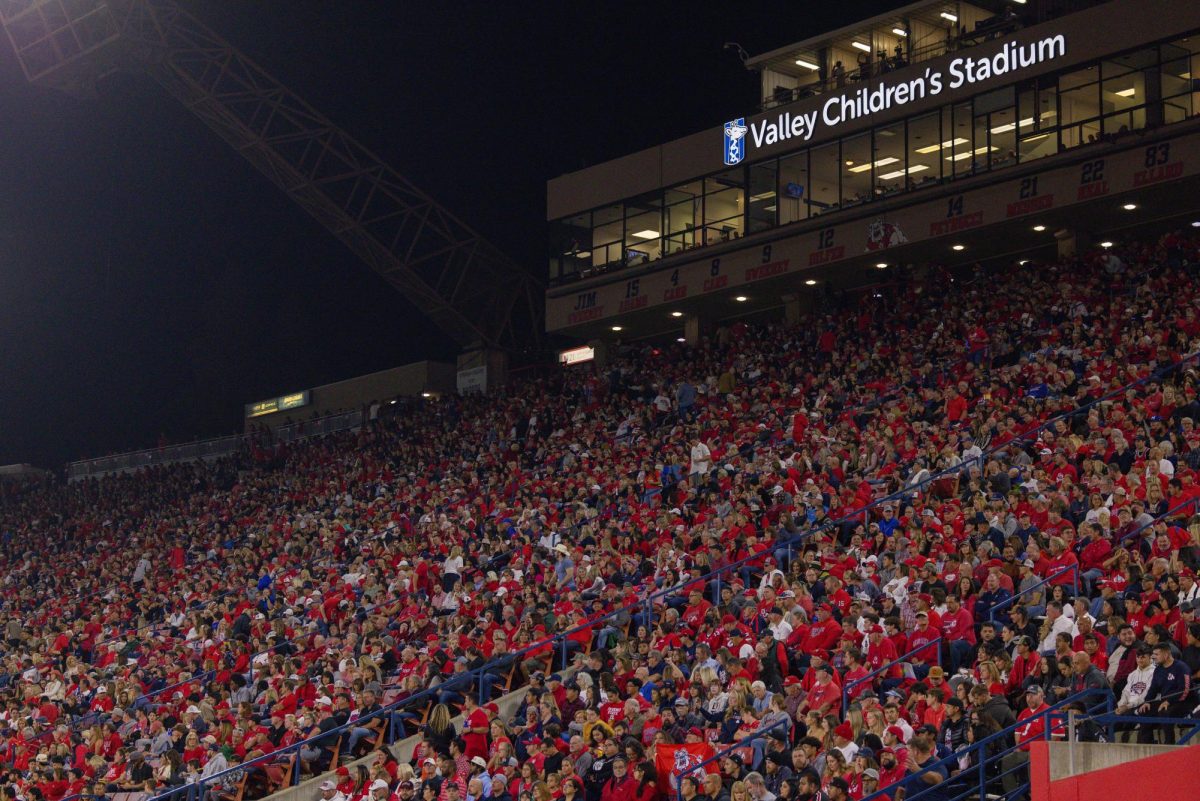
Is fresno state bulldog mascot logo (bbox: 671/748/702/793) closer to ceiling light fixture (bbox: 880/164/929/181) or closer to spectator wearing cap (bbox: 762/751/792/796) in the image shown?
spectator wearing cap (bbox: 762/751/792/796)

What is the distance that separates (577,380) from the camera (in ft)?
109

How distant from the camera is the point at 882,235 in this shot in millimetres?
28547

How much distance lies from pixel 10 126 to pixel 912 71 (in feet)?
104

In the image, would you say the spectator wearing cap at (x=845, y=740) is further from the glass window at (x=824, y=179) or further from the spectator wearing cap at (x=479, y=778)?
the glass window at (x=824, y=179)

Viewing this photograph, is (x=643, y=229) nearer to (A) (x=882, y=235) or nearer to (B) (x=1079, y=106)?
(A) (x=882, y=235)

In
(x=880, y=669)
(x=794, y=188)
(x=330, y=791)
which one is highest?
(x=794, y=188)

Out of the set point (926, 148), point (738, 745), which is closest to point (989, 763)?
point (738, 745)

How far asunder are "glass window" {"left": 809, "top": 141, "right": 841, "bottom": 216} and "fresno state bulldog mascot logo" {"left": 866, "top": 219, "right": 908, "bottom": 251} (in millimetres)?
1052

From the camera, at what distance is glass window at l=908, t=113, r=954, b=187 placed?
2784cm

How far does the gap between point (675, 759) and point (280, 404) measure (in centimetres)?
3328

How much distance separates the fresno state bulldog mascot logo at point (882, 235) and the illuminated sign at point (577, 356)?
8.51 metres

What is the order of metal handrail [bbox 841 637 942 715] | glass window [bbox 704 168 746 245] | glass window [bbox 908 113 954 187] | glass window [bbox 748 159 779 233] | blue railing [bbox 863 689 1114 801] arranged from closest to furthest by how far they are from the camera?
blue railing [bbox 863 689 1114 801]
metal handrail [bbox 841 637 942 715]
glass window [bbox 908 113 954 187]
glass window [bbox 748 159 779 233]
glass window [bbox 704 168 746 245]

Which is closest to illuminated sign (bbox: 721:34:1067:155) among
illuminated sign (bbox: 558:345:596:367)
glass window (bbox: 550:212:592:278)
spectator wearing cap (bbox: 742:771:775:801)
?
glass window (bbox: 550:212:592:278)

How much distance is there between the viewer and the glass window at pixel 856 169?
2895cm
